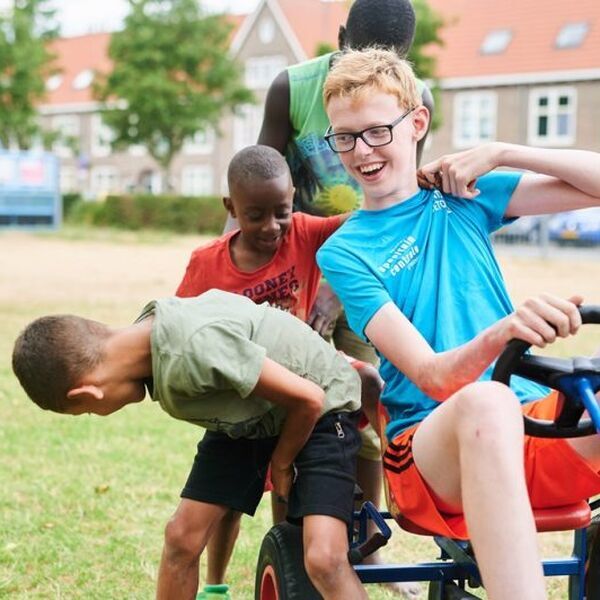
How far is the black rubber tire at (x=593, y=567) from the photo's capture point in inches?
99.4

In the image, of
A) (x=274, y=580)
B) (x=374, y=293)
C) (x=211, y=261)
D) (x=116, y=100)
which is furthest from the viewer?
(x=116, y=100)

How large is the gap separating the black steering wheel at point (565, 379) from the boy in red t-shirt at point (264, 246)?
1134 mm

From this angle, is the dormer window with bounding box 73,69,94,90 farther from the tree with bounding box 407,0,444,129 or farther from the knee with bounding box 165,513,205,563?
the knee with bounding box 165,513,205,563

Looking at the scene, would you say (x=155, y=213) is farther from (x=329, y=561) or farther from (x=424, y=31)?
(x=329, y=561)

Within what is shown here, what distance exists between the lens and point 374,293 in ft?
8.48

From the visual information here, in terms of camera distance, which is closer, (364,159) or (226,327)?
(226,327)

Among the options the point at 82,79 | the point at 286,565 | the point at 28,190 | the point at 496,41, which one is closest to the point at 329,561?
the point at 286,565

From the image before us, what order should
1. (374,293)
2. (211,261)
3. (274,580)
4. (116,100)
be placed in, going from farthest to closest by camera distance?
(116,100) → (211,261) → (274,580) → (374,293)

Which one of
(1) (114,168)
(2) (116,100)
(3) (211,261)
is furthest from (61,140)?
(3) (211,261)

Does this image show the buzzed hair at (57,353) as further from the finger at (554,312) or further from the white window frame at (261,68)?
the white window frame at (261,68)

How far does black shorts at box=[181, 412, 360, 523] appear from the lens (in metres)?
2.66

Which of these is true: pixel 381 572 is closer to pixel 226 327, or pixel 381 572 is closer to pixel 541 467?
pixel 541 467

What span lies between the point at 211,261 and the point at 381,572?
1.15 m

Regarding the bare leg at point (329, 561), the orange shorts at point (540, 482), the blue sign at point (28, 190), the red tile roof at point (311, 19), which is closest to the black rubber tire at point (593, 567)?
the orange shorts at point (540, 482)
